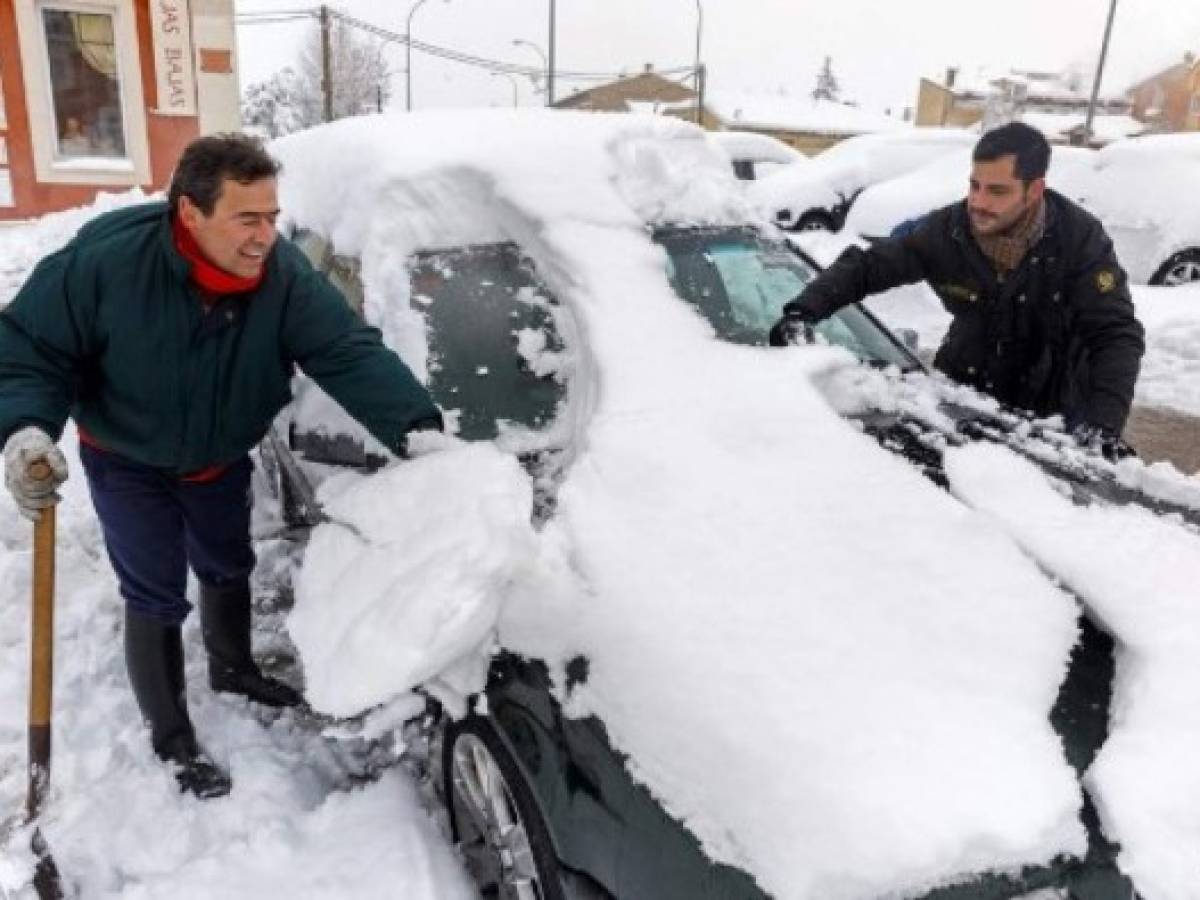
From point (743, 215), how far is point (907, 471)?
52.4 inches

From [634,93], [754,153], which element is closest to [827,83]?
[634,93]

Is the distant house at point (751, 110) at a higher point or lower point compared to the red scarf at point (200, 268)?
lower

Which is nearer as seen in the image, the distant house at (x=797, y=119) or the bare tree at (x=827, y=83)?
the distant house at (x=797, y=119)

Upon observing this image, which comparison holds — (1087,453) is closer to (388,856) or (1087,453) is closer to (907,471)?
(907,471)

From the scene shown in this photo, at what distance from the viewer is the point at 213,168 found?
2.20 metres

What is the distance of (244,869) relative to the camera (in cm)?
231

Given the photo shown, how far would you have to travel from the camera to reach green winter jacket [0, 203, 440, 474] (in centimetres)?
224

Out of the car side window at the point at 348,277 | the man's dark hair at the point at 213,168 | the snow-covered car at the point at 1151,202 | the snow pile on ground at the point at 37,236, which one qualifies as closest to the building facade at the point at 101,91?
the snow pile on ground at the point at 37,236

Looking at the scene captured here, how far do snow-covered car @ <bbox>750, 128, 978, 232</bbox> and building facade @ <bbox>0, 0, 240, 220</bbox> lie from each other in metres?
7.21

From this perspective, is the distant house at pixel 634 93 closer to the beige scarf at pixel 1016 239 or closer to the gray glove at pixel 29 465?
the beige scarf at pixel 1016 239

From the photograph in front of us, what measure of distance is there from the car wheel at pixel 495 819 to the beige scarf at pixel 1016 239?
7.08 feet

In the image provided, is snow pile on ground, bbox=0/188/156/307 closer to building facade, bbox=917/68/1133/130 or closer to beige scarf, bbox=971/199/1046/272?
beige scarf, bbox=971/199/1046/272

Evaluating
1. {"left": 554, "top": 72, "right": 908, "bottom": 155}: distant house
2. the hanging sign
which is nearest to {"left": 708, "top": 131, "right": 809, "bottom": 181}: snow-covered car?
the hanging sign

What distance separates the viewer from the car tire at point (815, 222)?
1235 centimetres
